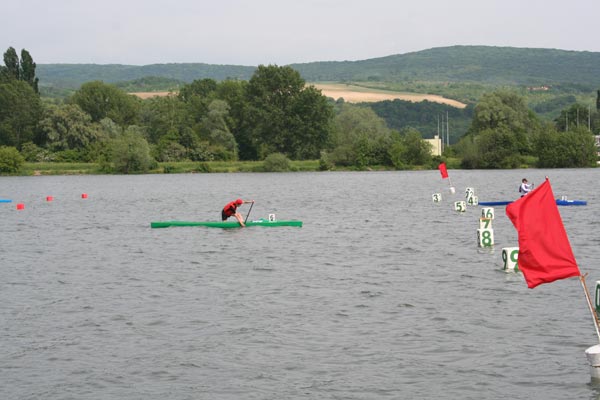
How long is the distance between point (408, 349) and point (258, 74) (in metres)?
120

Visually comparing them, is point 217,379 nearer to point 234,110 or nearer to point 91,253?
point 91,253

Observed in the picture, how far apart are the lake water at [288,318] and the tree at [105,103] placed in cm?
10382

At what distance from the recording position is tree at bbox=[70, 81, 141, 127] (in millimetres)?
139750

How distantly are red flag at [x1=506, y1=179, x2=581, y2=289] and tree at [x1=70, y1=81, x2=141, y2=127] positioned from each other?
430ft

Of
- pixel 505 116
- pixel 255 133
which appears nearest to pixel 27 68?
pixel 255 133

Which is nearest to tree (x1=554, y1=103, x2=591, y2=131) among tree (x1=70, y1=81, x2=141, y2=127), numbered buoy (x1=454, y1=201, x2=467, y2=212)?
tree (x1=70, y1=81, x2=141, y2=127)

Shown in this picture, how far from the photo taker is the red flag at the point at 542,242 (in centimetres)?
1324

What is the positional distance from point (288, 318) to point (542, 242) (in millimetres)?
7286

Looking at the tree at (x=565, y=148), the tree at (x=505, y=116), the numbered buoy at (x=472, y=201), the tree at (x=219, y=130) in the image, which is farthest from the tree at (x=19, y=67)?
the numbered buoy at (x=472, y=201)

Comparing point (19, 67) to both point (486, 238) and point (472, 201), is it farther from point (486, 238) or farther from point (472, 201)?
point (486, 238)

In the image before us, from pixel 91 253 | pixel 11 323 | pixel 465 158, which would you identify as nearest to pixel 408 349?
pixel 11 323

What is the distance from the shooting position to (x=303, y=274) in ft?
84.9

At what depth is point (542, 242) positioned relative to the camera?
43.6ft

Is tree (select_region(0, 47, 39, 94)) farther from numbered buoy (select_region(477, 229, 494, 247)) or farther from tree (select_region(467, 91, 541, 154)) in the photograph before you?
numbered buoy (select_region(477, 229, 494, 247))
